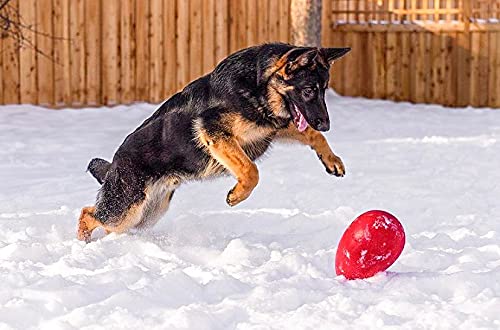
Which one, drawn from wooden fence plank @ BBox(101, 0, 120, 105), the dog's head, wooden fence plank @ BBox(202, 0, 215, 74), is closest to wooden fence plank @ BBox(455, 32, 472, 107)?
wooden fence plank @ BBox(202, 0, 215, 74)

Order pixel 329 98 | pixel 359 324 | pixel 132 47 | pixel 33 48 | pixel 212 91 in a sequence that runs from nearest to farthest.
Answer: pixel 359 324
pixel 212 91
pixel 33 48
pixel 132 47
pixel 329 98

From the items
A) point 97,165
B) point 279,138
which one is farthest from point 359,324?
point 97,165

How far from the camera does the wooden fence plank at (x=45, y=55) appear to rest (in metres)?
12.3

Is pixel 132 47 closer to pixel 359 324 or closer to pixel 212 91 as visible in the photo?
pixel 212 91

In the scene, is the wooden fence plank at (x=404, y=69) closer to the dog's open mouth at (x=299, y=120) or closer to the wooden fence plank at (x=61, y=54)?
the wooden fence plank at (x=61, y=54)

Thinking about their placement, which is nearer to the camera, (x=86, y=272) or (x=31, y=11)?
(x=86, y=272)

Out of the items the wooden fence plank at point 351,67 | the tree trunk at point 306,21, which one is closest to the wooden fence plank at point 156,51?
the tree trunk at point 306,21

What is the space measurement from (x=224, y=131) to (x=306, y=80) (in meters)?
0.57

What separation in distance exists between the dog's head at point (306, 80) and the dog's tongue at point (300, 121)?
0.06ft

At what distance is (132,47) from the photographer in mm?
13164

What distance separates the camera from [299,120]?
5125 millimetres

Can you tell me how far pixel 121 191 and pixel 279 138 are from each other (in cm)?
101

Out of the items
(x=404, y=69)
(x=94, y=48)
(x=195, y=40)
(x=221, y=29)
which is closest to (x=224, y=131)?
(x=94, y=48)

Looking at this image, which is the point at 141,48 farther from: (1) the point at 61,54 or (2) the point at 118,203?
(2) the point at 118,203
